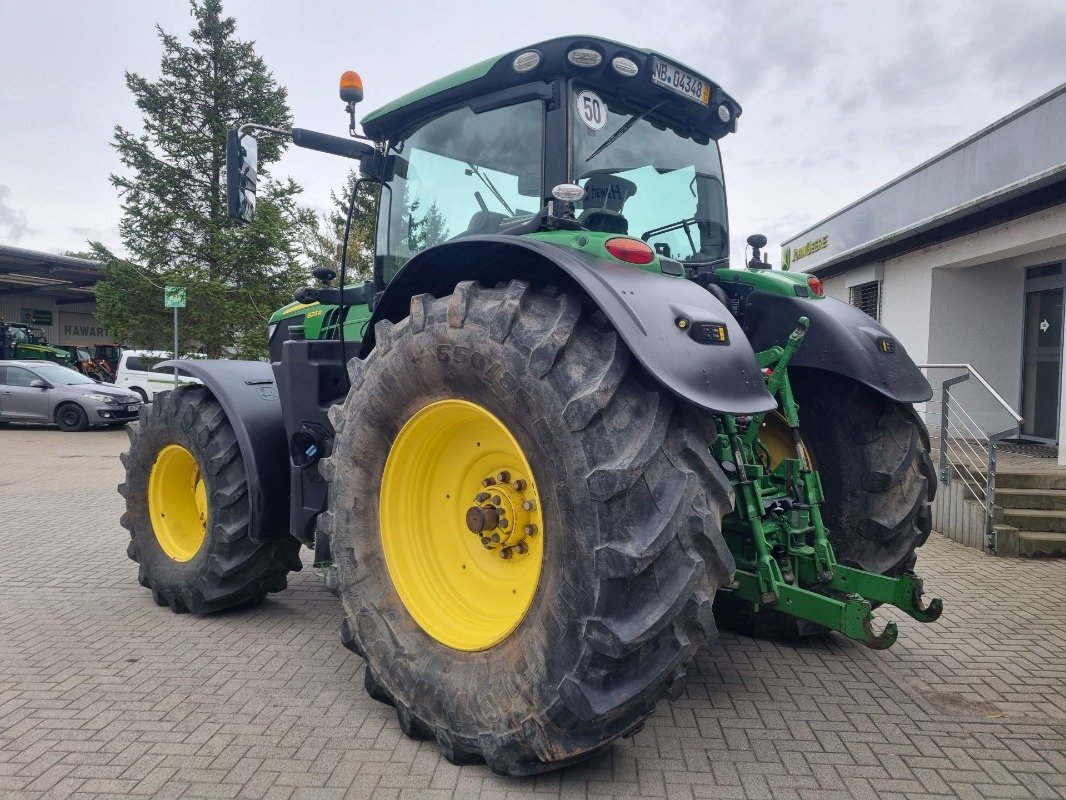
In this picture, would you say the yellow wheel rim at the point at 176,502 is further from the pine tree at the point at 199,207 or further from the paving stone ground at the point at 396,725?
the pine tree at the point at 199,207

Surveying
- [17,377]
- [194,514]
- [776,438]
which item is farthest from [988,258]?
[17,377]

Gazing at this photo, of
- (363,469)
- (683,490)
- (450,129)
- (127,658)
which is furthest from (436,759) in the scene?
(450,129)

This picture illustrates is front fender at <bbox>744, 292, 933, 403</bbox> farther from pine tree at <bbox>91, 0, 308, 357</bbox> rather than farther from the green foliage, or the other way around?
pine tree at <bbox>91, 0, 308, 357</bbox>

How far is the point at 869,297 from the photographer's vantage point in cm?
1316

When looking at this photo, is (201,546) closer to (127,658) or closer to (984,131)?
(127,658)

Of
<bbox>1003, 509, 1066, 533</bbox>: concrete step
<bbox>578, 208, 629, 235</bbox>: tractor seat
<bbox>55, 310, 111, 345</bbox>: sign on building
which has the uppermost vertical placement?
<bbox>55, 310, 111, 345</bbox>: sign on building

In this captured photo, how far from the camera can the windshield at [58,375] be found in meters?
17.0

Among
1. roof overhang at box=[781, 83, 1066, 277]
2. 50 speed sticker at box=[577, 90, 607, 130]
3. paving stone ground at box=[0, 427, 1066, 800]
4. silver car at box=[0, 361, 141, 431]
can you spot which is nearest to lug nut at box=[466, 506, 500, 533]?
paving stone ground at box=[0, 427, 1066, 800]

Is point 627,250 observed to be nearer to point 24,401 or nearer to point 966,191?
point 966,191

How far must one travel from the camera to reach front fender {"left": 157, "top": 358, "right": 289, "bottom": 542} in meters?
4.07

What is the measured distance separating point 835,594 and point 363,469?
2193 millimetres

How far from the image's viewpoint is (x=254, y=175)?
3.74 m

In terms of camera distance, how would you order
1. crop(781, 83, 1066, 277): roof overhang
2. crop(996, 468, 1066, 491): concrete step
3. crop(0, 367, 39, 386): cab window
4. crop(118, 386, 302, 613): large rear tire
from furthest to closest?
1. crop(0, 367, 39, 386): cab window
2. crop(781, 83, 1066, 277): roof overhang
3. crop(996, 468, 1066, 491): concrete step
4. crop(118, 386, 302, 613): large rear tire

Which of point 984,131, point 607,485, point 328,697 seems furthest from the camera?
point 984,131
